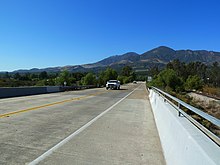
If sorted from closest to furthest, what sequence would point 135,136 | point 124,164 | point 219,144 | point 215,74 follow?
point 219,144 < point 124,164 < point 135,136 < point 215,74

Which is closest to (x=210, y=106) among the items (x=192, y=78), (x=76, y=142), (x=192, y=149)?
(x=76, y=142)

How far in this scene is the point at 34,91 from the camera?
3155 centimetres

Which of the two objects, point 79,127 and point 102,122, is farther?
point 102,122

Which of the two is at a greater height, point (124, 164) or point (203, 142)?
point (203, 142)

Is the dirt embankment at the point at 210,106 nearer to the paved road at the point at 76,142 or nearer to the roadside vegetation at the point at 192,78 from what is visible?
the paved road at the point at 76,142

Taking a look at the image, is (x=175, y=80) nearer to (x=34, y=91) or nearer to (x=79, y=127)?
(x=34, y=91)

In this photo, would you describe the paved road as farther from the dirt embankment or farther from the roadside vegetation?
the roadside vegetation

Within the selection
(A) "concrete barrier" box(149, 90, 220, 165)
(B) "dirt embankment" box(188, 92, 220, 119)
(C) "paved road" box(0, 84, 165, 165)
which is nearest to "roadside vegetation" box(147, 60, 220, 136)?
(B) "dirt embankment" box(188, 92, 220, 119)

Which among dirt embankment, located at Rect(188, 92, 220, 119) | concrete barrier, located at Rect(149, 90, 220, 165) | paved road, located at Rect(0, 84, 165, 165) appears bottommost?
dirt embankment, located at Rect(188, 92, 220, 119)

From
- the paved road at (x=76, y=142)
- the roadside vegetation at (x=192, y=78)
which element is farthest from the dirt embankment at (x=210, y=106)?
the roadside vegetation at (x=192, y=78)

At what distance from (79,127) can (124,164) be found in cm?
437

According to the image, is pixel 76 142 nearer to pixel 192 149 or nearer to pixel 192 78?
pixel 192 149

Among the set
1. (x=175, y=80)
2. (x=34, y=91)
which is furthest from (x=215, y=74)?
(x=34, y=91)

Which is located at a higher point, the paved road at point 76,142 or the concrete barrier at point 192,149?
the concrete barrier at point 192,149
